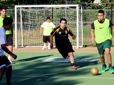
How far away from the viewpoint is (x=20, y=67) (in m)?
10.4

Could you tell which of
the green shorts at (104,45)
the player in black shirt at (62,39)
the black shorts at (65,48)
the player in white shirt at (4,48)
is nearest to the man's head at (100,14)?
the green shorts at (104,45)

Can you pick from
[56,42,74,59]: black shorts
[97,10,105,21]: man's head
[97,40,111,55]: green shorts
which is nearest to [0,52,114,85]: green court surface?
[56,42,74,59]: black shorts

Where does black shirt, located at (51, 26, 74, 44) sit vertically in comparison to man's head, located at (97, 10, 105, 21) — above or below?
below

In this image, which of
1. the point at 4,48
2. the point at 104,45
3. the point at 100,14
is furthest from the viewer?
the point at 104,45

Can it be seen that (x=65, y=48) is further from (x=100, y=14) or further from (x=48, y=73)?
(x=100, y=14)

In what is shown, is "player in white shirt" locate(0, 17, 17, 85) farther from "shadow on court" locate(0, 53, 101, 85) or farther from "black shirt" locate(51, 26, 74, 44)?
"black shirt" locate(51, 26, 74, 44)

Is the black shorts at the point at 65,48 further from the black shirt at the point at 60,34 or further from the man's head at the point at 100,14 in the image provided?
the man's head at the point at 100,14

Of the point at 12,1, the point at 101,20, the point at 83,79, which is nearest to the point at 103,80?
the point at 83,79

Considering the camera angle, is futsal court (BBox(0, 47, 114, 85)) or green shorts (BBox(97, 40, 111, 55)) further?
green shorts (BBox(97, 40, 111, 55))

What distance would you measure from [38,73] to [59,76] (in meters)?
0.87

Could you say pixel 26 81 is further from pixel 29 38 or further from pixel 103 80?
pixel 29 38

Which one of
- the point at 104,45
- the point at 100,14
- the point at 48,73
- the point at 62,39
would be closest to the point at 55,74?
the point at 48,73

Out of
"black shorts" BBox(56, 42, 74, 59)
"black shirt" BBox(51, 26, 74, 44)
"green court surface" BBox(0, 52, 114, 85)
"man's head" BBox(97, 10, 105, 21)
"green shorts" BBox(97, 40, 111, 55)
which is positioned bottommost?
"green court surface" BBox(0, 52, 114, 85)

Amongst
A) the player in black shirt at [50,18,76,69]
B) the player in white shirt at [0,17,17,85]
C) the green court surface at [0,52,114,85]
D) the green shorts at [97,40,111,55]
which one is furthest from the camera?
the player in black shirt at [50,18,76,69]
